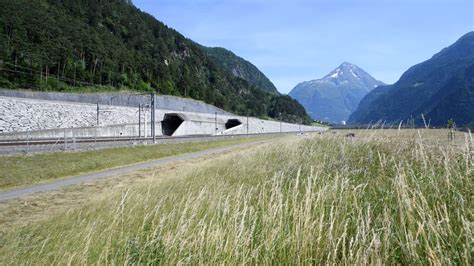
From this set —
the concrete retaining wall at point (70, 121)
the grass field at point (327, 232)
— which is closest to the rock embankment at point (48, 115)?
the concrete retaining wall at point (70, 121)

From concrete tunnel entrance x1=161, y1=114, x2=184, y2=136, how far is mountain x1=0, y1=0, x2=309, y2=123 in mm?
26607

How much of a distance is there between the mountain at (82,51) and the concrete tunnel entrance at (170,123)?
1048 inches

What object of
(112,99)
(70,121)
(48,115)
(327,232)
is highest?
(112,99)

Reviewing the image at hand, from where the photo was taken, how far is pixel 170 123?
245 feet

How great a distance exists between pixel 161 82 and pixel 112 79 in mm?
25703

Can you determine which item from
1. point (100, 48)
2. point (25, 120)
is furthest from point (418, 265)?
point (100, 48)

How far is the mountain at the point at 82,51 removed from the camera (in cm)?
8119

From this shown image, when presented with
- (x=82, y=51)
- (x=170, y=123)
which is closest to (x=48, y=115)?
(x=170, y=123)

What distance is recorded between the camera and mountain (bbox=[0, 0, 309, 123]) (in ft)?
266

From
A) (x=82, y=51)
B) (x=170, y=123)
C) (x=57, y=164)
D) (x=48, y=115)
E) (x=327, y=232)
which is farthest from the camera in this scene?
(x=82, y=51)

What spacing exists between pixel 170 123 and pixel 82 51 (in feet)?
162

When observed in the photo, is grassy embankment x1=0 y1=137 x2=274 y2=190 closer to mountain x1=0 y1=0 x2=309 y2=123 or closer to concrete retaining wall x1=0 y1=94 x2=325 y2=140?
concrete retaining wall x1=0 y1=94 x2=325 y2=140

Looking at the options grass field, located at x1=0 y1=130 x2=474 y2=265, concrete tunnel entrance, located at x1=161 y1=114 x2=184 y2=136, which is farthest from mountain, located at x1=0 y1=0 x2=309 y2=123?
grass field, located at x1=0 y1=130 x2=474 y2=265

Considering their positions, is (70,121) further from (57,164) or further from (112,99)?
(57,164)
